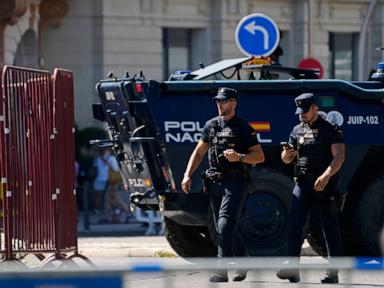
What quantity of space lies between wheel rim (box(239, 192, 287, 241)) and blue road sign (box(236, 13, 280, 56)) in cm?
424

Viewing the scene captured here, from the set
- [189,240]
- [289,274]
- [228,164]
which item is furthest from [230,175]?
[289,274]

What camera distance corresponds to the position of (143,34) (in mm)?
31156

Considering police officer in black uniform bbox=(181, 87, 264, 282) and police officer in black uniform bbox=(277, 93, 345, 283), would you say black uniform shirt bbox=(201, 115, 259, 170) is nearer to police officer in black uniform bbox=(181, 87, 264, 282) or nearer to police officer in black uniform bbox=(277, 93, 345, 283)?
police officer in black uniform bbox=(181, 87, 264, 282)

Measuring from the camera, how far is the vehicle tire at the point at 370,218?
12906 mm

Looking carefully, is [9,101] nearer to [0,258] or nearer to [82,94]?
[0,258]

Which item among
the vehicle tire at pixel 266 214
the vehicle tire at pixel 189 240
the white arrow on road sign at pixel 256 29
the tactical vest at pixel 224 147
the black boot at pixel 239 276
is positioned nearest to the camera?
the black boot at pixel 239 276

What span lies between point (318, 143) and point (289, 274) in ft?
14.9

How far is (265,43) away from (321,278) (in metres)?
9.78

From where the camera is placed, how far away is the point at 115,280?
242 inches

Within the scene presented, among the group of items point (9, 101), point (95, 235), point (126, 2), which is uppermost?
point (126, 2)

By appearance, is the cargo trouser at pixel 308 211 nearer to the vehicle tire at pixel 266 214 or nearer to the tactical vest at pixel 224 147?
the tactical vest at pixel 224 147

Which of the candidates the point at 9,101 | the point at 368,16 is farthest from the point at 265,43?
the point at 368,16

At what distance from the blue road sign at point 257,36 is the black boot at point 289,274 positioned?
972 cm

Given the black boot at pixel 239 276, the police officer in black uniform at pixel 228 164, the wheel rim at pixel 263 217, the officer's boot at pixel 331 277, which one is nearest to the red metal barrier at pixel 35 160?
the wheel rim at pixel 263 217
